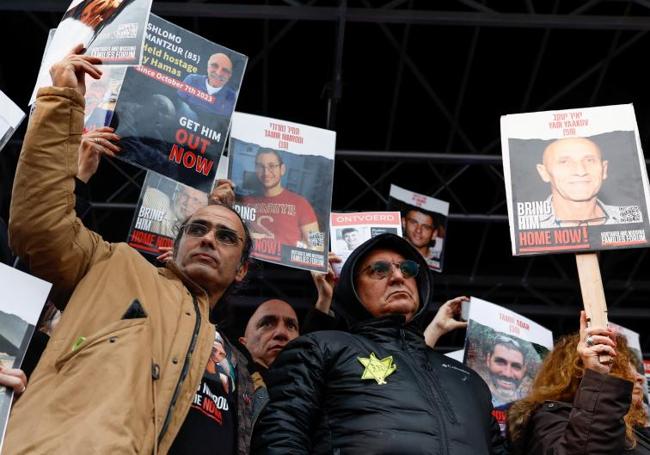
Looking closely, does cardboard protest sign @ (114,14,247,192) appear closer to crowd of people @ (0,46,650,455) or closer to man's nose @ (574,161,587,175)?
crowd of people @ (0,46,650,455)

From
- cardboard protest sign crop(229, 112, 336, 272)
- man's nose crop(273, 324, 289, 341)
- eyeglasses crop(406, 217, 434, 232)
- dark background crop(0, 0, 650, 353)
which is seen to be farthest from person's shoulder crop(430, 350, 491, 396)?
dark background crop(0, 0, 650, 353)

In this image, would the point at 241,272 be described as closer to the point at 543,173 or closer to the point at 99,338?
the point at 99,338

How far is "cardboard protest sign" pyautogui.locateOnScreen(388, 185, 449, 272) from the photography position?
5.43 m

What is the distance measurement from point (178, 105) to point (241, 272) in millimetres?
828

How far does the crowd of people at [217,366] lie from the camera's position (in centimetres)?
173

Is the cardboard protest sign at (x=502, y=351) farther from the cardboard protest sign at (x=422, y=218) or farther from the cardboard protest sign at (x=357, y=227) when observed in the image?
the cardboard protest sign at (x=422, y=218)

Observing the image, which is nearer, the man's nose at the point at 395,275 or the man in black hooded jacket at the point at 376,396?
the man in black hooded jacket at the point at 376,396

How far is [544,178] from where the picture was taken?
9.06 feet

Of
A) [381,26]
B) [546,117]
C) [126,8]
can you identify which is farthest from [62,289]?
[381,26]

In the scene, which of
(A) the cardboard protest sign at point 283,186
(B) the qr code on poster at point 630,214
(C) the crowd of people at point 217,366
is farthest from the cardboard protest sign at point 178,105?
(B) the qr code on poster at point 630,214

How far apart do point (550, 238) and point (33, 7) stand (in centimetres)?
416

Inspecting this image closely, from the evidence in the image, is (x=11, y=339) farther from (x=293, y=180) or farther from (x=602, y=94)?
(x=602, y=94)

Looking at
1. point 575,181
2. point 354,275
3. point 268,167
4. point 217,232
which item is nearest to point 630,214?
point 575,181

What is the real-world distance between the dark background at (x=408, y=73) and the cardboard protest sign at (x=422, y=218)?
0.98m
